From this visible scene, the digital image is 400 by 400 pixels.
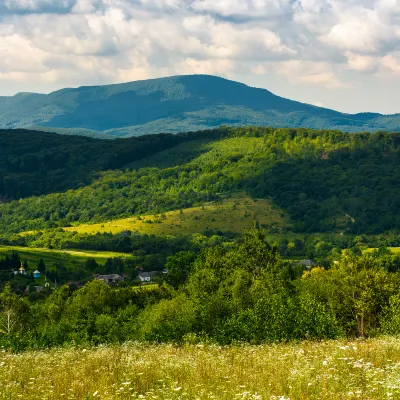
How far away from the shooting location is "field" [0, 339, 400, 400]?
1523cm

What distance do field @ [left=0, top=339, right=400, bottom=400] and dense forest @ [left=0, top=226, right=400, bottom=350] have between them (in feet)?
24.7

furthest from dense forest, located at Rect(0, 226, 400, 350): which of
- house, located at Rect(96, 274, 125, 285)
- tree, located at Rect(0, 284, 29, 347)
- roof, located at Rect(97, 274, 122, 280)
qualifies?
roof, located at Rect(97, 274, 122, 280)

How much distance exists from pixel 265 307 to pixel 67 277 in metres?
147

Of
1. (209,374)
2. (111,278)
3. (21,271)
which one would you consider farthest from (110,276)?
(209,374)

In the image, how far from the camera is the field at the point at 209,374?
15234 millimetres

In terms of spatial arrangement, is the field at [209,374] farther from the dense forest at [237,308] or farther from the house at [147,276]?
the house at [147,276]

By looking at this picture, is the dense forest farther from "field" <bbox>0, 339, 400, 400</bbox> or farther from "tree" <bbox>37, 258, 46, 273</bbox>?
"tree" <bbox>37, 258, 46, 273</bbox>

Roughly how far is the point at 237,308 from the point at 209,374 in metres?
35.3

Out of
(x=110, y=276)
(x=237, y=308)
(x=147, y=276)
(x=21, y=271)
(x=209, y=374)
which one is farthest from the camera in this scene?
(x=147, y=276)

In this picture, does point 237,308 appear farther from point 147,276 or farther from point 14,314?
point 147,276

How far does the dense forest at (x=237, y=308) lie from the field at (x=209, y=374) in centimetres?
753

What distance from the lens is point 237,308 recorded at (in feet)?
173

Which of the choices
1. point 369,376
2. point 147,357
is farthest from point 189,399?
point 147,357

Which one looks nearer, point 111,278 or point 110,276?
point 111,278
